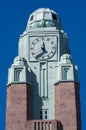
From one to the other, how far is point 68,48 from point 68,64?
14.0 ft

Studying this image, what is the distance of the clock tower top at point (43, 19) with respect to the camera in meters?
63.2

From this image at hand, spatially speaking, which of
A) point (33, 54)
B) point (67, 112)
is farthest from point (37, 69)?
point (67, 112)

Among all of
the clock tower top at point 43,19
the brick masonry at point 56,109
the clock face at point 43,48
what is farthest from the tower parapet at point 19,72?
the clock tower top at point 43,19

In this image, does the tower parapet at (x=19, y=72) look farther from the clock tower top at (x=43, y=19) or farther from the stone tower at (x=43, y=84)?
the clock tower top at (x=43, y=19)

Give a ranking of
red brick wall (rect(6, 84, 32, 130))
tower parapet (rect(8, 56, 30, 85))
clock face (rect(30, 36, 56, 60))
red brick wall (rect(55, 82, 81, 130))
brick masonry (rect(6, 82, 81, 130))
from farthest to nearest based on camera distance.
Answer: clock face (rect(30, 36, 56, 60))
tower parapet (rect(8, 56, 30, 85))
red brick wall (rect(6, 84, 32, 130))
red brick wall (rect(55, 82, 81, 130))
brick masonry (rect(6, 82, 81, 130))

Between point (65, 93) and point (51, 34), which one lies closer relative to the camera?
point (65, 93)

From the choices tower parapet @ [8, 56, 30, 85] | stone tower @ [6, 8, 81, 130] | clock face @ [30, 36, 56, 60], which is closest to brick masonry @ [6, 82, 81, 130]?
stone tower @ [6, 8, 81, 130]

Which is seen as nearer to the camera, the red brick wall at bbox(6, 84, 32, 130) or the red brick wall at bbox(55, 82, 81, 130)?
the red brick wall at bbox(55, 82, 81, 130)

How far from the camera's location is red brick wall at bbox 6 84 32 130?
184ft

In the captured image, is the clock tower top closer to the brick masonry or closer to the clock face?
the clock face

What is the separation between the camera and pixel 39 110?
57.9m

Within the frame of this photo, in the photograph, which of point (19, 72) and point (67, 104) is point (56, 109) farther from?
point (19, 72)

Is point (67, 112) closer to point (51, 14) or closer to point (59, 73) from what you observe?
point (59, 73)

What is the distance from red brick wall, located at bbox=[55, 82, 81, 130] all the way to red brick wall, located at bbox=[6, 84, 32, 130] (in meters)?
2.53
